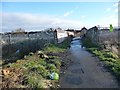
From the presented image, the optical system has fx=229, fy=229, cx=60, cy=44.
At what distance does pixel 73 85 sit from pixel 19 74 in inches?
99.4

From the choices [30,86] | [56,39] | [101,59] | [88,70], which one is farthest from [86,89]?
[56,39]

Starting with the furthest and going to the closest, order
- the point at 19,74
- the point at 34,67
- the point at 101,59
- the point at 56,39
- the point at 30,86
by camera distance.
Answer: the point at 56,39 < the point at 101,59 < the point at 34,67 < the point at 19,74 < the point at 30,86

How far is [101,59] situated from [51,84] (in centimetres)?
582

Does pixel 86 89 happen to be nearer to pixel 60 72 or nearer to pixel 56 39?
pixel 60 72

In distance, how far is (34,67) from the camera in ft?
37.1

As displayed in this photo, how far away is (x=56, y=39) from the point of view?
85.7ft

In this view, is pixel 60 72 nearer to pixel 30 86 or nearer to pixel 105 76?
pixel 105 76

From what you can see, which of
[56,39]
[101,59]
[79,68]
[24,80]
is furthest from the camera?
[56,39]

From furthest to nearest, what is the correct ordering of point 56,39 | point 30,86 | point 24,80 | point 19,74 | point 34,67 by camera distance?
1. point 56,39
2. point 34,67
3. point 19,74
4. point 24,80
5. point 30,86

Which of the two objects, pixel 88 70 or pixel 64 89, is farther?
pixel 88 70

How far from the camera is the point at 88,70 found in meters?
11.8

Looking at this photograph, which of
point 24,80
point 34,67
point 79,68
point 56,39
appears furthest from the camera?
point 56,39

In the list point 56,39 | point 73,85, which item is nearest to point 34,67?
point 73,85

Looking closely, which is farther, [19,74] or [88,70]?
[88,70]
